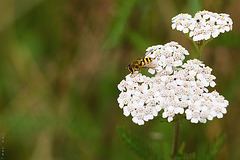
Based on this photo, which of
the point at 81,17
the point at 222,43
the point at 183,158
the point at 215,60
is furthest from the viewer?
the point at 215,60

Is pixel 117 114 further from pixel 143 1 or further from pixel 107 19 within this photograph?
pixel 143 1

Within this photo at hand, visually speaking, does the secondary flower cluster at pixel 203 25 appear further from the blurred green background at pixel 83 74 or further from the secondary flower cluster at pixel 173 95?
the blurred green background at pixel 83 74

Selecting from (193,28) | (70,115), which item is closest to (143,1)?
(193,28)

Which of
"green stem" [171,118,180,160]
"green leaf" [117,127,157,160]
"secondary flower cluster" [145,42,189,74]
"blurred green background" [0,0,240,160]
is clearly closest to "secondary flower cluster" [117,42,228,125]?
"secondary flower cluster" [145,42,189,74]

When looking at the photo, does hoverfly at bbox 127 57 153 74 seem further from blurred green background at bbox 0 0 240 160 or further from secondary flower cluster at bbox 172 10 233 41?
blurred green background at bbox 0 0 240 160

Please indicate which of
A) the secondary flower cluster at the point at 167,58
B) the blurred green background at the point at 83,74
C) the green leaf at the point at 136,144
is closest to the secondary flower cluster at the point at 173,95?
the secondary flower cluster at the point at 167,58
